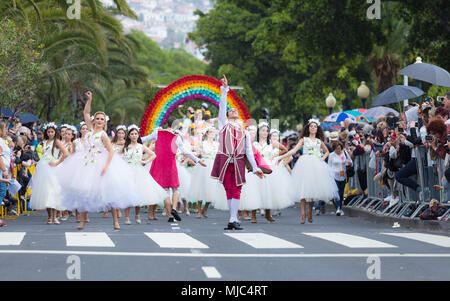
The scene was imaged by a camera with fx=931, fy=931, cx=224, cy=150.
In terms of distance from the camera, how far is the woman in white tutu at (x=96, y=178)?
15.4 m

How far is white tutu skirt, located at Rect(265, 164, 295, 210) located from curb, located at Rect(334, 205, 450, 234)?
1.82 meters

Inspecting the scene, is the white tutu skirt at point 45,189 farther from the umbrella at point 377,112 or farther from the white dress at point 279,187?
the umbrella at point 377,112

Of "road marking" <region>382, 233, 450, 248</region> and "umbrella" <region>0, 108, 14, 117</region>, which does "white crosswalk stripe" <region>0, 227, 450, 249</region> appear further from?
"umbrella" <region>0, 108, 14, 117</region>

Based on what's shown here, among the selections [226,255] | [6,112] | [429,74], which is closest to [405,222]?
[429,74]

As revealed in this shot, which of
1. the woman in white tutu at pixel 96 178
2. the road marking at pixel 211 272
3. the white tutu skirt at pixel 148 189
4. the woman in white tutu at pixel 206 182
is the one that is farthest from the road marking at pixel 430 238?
the woman in white tutu at pixel 206 182

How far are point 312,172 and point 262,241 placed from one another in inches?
216

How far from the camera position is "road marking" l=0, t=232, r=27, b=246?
12.3 meters

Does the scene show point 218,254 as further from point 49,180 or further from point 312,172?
point 49,180

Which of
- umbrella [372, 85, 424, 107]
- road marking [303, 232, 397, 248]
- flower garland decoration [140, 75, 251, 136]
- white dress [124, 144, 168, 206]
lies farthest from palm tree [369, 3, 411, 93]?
road marking [303, 232, 397, 248]

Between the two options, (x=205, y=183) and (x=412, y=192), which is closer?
(x=412, y=192)

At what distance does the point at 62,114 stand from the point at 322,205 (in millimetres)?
22117

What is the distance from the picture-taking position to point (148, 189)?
17.9 metres
